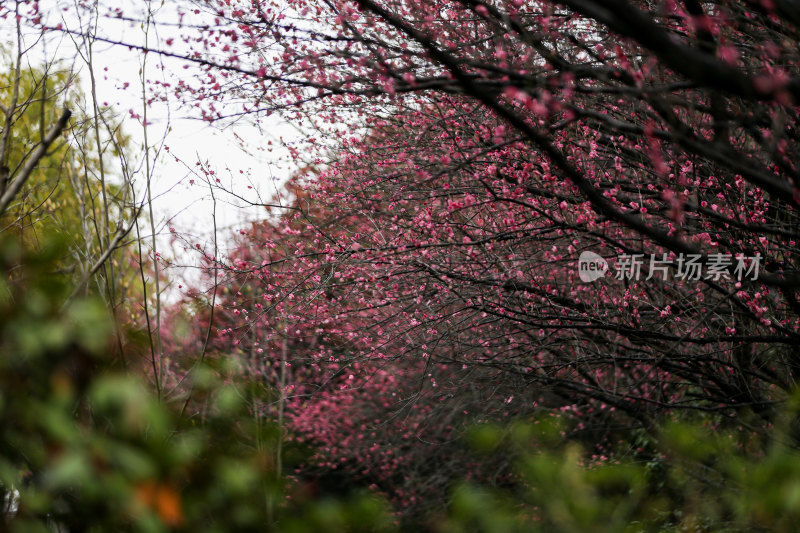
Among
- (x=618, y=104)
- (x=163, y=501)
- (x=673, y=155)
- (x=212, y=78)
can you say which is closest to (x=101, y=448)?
(x=163, y=501)

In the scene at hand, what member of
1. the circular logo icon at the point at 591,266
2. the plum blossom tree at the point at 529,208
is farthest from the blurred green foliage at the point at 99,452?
the circular logo icon at the point at 591,266

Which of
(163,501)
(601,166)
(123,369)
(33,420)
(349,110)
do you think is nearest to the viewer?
(163,501)

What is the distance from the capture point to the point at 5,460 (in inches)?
58.4

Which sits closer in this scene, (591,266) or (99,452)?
(99,452)

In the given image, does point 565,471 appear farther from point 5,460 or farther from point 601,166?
point 601,166

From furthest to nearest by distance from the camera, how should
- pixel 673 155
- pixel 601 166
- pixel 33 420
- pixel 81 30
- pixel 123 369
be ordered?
pixel 601 166, pixel 673 155, pixel 81 30, pixel 123 369, pixel 33 420

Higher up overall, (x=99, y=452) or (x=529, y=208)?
(x=529, y=208)

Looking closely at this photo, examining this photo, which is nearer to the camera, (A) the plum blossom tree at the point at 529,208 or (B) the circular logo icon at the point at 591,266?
(A) the plum blossom tree at the point at 529,208

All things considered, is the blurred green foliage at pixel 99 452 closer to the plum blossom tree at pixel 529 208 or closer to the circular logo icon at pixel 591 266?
the plum blossom tree at pixel 529 208

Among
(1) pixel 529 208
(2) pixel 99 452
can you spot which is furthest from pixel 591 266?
(2) pixel 99 452

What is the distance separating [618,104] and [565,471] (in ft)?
16.1

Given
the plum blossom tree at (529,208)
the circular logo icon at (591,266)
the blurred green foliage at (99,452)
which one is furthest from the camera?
the circular logo icon at (591,266)

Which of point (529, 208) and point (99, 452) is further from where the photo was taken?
point (529, 208)

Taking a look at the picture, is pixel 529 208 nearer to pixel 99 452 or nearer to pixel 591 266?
pixel 591 266
